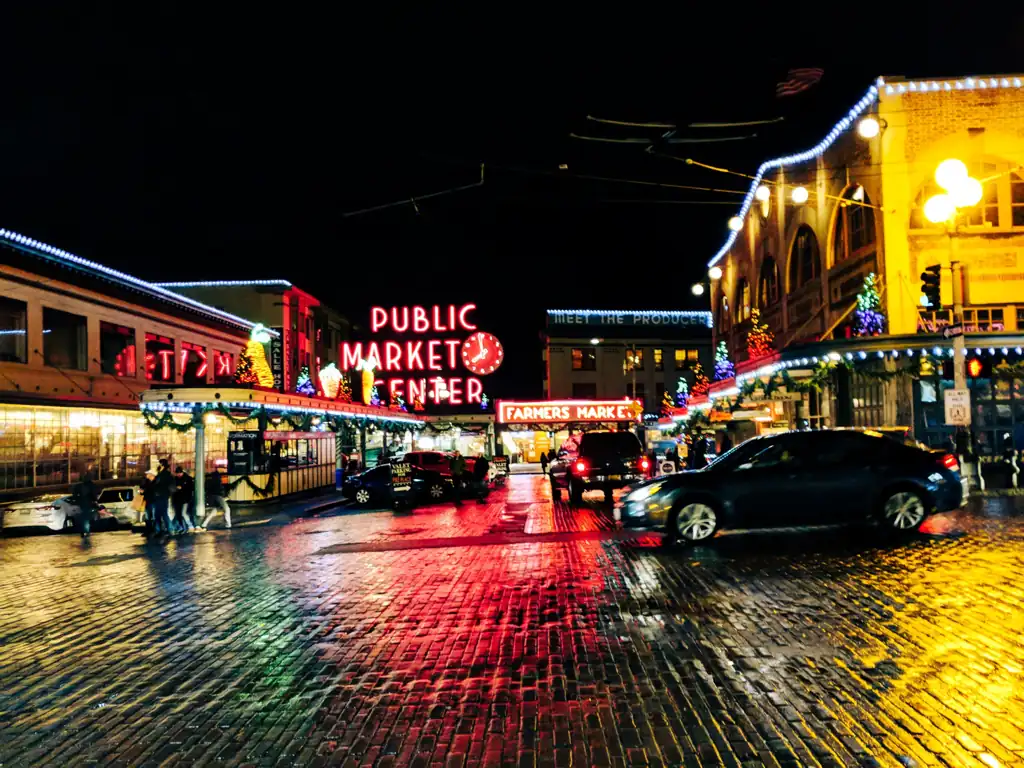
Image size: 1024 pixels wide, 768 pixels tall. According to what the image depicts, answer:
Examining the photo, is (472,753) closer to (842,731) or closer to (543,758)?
(543,758)

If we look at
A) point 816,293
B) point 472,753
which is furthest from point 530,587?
point 816,293

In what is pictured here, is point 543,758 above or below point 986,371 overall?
below

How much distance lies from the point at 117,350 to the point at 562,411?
63.4ft

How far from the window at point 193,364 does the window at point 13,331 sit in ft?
40.3

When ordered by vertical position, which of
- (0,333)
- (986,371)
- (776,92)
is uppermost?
(776,92)

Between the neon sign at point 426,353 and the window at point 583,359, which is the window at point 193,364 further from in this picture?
the window at point 583,359

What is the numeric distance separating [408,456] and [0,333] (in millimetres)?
13647

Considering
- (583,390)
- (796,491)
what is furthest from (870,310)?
(583,390)

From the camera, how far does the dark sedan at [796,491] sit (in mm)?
12656

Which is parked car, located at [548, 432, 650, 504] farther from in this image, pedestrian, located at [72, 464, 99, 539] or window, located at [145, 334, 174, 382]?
window, located at [145, 334, 174, 382]

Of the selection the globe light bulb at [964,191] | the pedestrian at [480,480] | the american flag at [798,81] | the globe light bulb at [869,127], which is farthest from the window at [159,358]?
the globe light bulb at [964,191]

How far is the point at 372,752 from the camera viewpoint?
4.97 metres

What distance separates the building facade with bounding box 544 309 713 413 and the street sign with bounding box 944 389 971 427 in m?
65.0

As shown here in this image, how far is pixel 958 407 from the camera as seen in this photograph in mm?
17906
